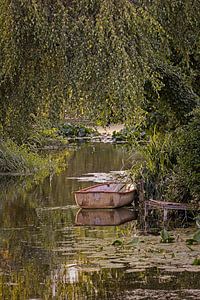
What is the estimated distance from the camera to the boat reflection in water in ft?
55.6

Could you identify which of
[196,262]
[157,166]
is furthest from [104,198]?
[196,262]

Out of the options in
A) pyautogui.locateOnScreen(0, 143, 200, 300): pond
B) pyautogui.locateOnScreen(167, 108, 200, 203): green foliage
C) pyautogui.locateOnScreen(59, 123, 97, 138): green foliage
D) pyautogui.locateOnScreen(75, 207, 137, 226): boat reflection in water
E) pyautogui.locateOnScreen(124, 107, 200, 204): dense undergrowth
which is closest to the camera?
pyautogui.locateOnScreen(0, 143, 200, 300): pond

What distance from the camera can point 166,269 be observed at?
1152cm

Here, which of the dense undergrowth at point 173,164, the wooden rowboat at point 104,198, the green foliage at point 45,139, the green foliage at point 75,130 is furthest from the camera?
the green foliage at point 75,130

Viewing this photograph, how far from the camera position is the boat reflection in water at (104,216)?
1695 centimetres

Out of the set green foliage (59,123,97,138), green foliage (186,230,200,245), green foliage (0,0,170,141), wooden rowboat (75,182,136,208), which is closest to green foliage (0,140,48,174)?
wooden rowboat (75,182,136,208)

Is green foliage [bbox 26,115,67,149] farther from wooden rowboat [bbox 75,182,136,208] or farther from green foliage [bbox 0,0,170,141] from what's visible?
green foliage [bbox 0,0,170,141]

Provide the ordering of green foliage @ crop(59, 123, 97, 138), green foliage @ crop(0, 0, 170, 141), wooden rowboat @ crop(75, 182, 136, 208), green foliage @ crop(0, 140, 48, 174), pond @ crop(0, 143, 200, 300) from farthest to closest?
green foliage @ crop(59, 123, 97, 138) → green foliage @ crop(0, 140, 48, 174) → wooden rowboat @ crop(75, 182, 136, 208) → green foliage @ crop(0, 0, 170, 141) → pond @ crop(0, 143, 200, 300)

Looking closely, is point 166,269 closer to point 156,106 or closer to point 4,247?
point 4,247

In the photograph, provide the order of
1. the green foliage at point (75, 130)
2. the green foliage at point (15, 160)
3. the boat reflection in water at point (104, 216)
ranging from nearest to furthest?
1. the boat reflection in water at point (104, 216)
2. the green foliage at point (15, 160)
3. the green foliage at point (75, 130)

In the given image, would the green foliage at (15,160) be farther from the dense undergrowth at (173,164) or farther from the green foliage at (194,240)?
the green foliage at (194,240)

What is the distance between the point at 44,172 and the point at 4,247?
49.7 ft

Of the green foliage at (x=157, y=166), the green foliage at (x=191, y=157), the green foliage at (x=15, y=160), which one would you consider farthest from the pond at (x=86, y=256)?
the green foliage at (x=15, y=160)

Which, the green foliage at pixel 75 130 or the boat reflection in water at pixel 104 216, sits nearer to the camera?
the boat reflection in water at pixel 104 216
